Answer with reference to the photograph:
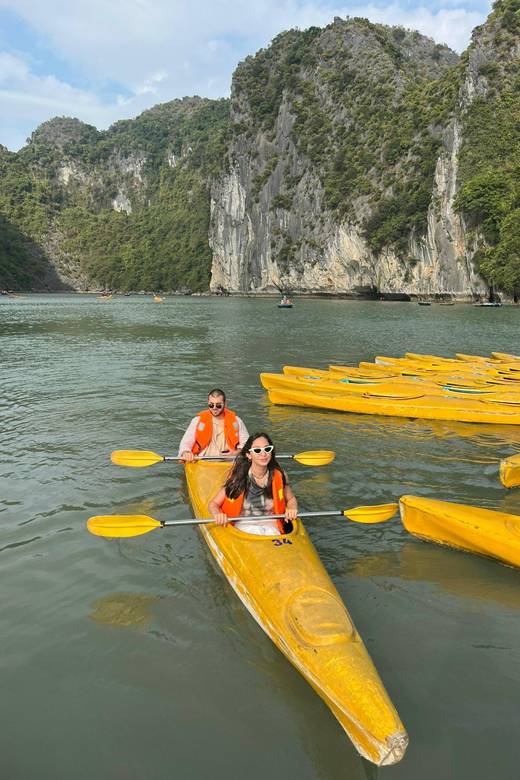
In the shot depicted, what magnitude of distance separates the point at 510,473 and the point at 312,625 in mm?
3882

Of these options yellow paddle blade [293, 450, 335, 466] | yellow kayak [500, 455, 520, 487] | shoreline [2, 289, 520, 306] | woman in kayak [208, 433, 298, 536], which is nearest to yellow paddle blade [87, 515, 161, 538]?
woman in kayak [208, 433, 298, 536]

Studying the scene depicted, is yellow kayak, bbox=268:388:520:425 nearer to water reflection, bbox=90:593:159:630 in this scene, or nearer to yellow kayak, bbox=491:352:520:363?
yellow kayak, bbox=491:352:520:363

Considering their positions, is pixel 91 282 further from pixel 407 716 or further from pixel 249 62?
pixel 407 716

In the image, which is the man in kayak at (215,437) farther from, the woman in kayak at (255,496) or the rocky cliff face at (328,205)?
the rocky cliff face at (328,205)

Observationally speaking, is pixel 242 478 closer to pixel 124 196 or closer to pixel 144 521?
pixel 144 521

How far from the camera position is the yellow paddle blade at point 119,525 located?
418 cm

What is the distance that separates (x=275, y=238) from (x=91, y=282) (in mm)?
61225

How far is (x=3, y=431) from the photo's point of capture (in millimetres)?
8172

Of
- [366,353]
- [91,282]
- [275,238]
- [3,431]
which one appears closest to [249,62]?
[275,238]

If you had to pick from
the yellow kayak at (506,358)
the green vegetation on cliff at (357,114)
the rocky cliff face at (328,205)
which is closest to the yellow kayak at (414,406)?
the yellow kayak at (506,358)

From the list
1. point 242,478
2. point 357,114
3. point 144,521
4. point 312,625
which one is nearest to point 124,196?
point 357,114

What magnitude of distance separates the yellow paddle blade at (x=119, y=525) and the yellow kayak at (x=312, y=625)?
0.55m

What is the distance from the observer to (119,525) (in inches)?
166

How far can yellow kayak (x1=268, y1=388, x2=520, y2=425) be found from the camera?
8664mm
